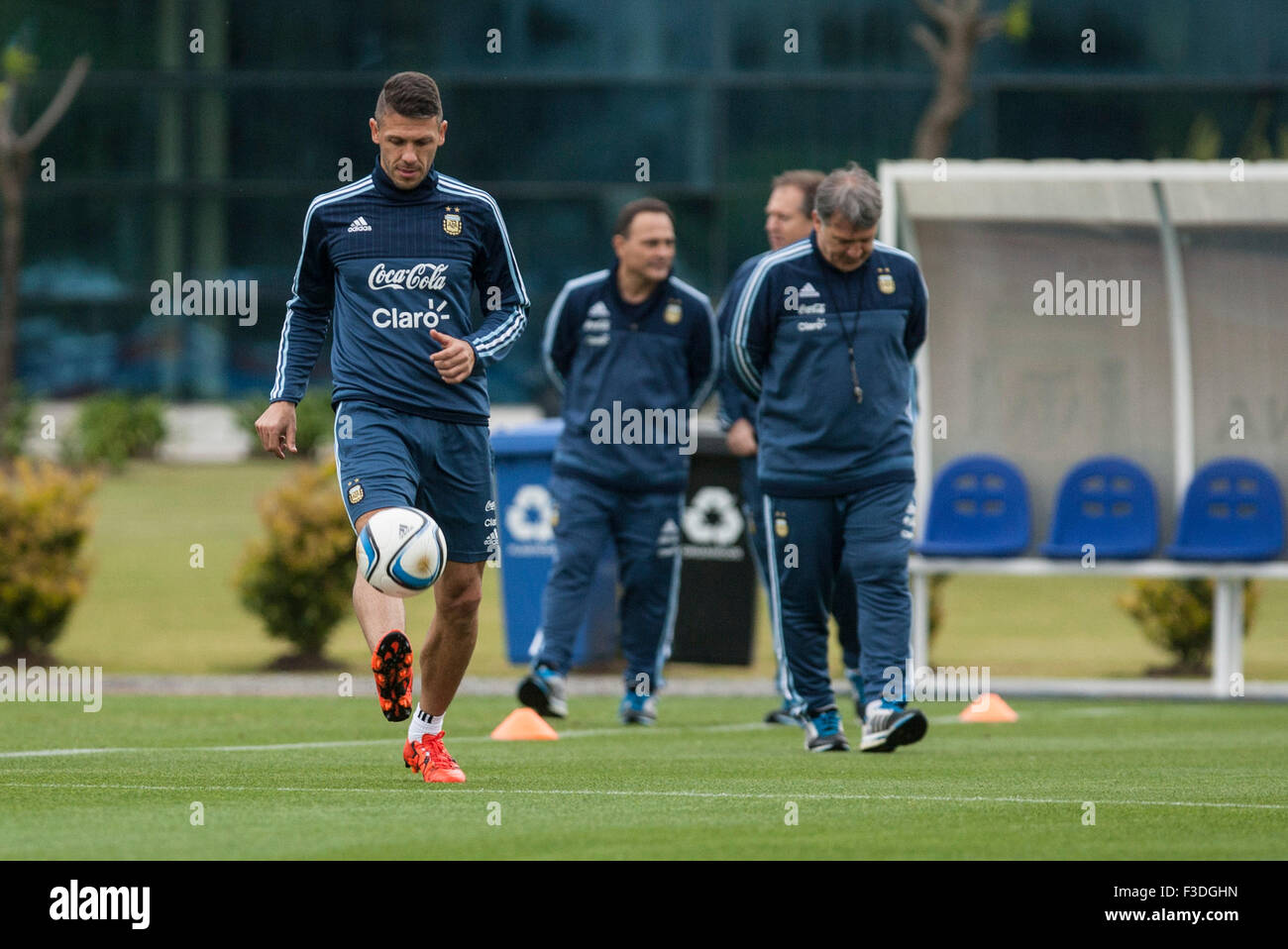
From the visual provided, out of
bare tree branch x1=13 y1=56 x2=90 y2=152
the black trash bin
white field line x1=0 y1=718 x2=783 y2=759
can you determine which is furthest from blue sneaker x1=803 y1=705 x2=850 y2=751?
bare tree branch x1=13 y1=56 x2=90 y2=152

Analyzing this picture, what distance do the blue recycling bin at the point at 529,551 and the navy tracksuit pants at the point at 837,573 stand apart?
4.72 meters

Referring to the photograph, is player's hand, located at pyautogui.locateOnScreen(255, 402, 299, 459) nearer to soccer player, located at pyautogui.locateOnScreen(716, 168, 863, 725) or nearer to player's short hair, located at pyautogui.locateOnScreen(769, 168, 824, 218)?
soccer player, located at pyautogui.locateOnScreen(716, 168, 863, 725)

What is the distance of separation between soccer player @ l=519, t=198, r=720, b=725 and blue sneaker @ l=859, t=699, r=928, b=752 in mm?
2123

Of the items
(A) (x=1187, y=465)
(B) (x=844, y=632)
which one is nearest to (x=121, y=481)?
(A) (x=1187, y=465)

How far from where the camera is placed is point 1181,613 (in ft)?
46.6

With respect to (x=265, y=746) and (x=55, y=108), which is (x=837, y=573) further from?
(x=55, y=108)

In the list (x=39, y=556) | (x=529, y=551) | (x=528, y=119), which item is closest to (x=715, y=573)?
(x=529, y=551)

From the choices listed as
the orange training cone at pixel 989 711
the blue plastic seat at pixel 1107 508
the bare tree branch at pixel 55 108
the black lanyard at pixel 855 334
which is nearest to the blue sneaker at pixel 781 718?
the orange training cone at pixel 989 711

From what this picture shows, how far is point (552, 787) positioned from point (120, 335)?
86.4 feet

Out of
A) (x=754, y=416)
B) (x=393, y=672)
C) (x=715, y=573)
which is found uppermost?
(x=754, y=416)

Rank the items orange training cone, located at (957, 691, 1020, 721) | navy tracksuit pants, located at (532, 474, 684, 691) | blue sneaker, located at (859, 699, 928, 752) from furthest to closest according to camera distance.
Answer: orange training cone, located at (957, 691, 1020, 721), navy tracksuit pants, located at (532, 474, 684, 691), blue sneaker, located at (859, 699, 928, 752)

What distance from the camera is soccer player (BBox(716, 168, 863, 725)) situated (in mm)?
10180

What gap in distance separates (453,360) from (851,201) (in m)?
2.05

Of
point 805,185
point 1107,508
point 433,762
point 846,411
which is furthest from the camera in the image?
point 1107,508
